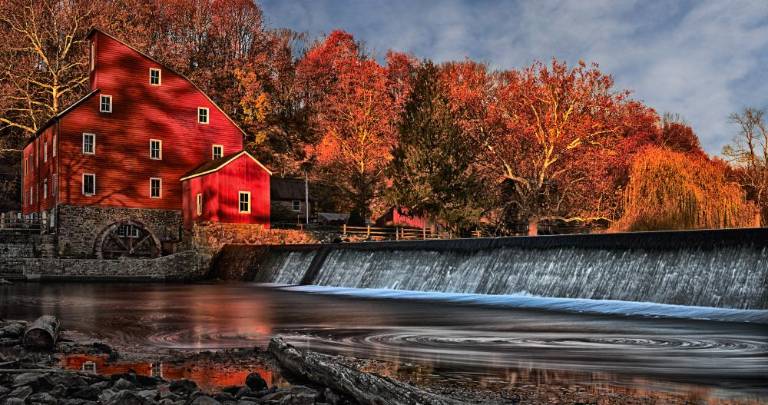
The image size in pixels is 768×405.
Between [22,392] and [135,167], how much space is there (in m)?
41.2

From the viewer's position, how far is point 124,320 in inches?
589

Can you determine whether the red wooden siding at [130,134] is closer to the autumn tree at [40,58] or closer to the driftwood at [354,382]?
the autumn tree at [40,58]

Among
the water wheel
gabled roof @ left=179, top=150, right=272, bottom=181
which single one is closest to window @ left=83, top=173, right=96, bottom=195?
the water wheel

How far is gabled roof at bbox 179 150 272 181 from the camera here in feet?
142

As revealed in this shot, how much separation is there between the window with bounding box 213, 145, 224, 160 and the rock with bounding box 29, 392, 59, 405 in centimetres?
4273

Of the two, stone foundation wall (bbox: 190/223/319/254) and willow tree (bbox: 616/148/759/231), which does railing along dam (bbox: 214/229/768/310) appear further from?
stone foundation wall (bbox: 190/223/319/254)

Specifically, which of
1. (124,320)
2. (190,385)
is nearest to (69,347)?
(190,385)

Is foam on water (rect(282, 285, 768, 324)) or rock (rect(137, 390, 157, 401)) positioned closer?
rock (rect(137, 390, 157, 401))

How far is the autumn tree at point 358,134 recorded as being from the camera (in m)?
54.4

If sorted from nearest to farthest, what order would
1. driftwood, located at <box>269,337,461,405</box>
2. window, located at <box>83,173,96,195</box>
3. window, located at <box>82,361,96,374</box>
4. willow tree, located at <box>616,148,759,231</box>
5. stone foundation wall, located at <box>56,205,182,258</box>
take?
1. driftwood, located at <box>269,337,461,405</box>
2. window, located at <box>82,361,96,374</box>
3. willow tree, located at <box>616,148,759,231</box>
4. stone foundation wall, located at <box>56,205,182,258</box>
5. window, located at <box>83,173,96,195</box>

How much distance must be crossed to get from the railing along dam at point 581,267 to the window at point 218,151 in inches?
792

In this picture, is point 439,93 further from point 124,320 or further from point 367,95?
point 124,320

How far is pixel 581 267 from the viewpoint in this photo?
60.8ft

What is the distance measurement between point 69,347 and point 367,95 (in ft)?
158
